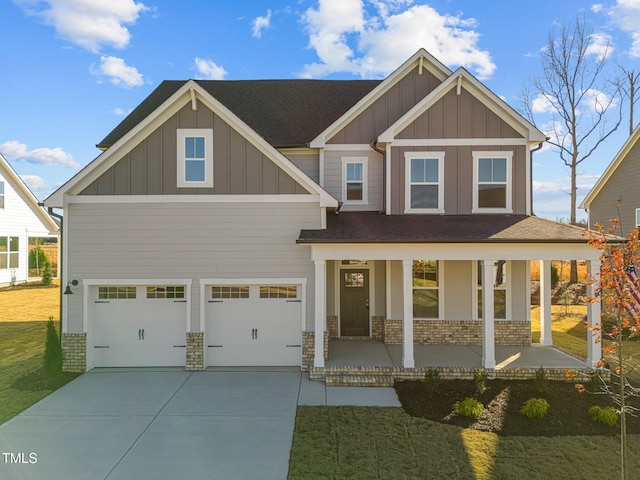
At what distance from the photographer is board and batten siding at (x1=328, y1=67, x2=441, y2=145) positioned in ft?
38.1

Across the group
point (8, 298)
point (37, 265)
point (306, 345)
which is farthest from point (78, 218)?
point (37, 265)

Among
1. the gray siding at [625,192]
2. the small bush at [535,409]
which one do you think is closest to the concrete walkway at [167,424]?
the small bush at [535,409]

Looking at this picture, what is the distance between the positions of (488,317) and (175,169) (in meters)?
8.62

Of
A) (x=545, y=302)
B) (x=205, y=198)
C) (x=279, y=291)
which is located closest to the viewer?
(x=205, y=198)

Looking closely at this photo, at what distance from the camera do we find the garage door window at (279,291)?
32.1ft

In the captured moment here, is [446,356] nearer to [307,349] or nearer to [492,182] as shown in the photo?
[307,349]

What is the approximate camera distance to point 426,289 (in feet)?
36.4

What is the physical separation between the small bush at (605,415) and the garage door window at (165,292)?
365 inches

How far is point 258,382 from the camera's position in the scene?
346 inches

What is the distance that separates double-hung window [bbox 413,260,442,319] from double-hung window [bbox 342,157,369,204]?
2.69m

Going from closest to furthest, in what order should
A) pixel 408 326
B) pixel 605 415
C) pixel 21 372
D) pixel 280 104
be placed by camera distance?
pixel 605 415, pixel 408 326, pixel 21 372, pixel 280 104

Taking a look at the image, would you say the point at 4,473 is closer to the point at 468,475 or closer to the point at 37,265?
the point at 468,475

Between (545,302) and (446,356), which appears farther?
(545,302)

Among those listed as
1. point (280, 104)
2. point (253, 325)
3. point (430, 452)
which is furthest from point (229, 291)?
point (280, 104)
